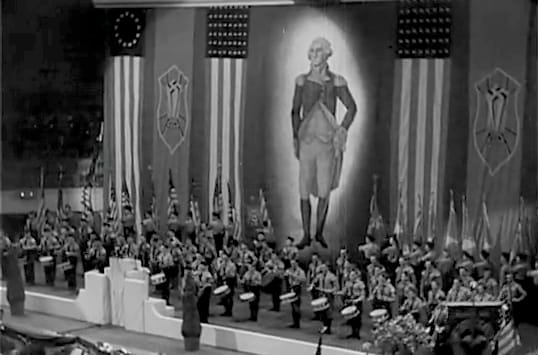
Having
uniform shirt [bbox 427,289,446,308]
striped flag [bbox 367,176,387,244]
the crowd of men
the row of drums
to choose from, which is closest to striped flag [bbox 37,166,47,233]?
the crowd of men

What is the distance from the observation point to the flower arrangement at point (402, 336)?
6.70ft

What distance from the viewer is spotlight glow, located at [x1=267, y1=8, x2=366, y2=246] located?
2117mm

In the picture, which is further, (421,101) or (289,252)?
(289,252)

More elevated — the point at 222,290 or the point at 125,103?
the point at 125,103

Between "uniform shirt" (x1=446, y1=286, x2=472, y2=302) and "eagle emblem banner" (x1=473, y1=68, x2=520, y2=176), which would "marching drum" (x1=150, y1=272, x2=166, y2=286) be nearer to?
"uniform shirt" (x1=446, y1=286, x2=472, y2=302)

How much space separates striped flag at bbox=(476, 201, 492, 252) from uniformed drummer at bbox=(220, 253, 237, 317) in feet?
1.87

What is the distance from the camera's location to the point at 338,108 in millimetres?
2135

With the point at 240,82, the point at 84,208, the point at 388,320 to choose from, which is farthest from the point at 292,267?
the point at 84,208

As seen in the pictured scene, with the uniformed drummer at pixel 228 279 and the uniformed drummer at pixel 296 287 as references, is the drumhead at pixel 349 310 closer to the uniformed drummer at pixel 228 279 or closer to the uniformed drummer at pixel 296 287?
the uniformed drummer at pixel 296 287

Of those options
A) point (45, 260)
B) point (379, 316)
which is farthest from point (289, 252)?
point (45, 260)

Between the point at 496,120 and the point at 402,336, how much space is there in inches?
18.2

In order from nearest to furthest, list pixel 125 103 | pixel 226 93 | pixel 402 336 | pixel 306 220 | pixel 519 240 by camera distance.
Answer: pixel 519 240
pixel 402 336
pixel 306 220
pixel 226 93
pixel 125 103

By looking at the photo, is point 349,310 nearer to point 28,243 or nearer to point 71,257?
point 71,257

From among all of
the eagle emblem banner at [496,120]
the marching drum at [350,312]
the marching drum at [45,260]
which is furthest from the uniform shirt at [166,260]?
the eagle emblem banner at [496,120]
